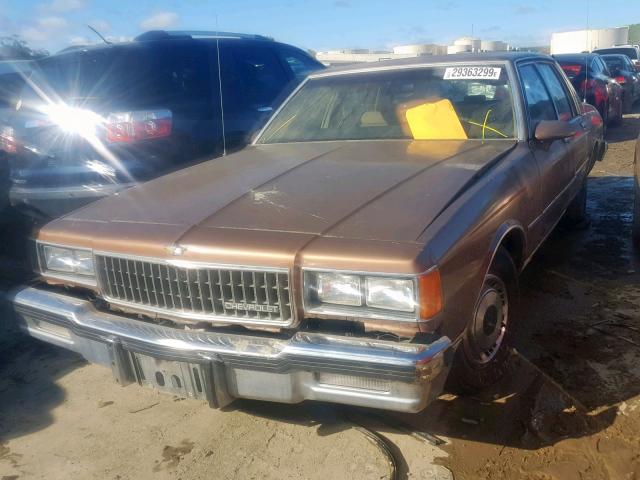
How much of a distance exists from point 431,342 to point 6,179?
386 centimetres

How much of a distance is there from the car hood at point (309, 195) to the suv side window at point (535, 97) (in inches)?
18.3

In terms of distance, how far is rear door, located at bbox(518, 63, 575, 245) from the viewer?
3564 mm

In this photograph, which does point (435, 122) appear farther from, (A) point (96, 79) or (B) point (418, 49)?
(B) point (418, 49)

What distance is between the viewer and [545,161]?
144 inches

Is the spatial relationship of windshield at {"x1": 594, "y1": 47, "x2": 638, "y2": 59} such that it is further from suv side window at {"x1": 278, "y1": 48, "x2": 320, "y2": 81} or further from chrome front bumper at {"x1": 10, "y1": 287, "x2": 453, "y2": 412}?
chrome front bumper at {"x1": 10, "y1": 287, "x2": 453, "y2": 412}

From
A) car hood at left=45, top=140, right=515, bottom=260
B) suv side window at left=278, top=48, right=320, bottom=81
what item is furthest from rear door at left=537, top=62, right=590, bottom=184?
suv side window at left=278, top=48, right=320, bottom=81

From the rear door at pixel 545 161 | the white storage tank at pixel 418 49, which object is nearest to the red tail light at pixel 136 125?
the rear door at pixel 545 161

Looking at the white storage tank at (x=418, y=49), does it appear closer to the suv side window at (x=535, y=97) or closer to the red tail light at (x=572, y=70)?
the red tail light at (x=572, y=70)

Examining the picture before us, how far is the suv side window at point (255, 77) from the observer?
17.6ft

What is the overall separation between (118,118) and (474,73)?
7.98 feet

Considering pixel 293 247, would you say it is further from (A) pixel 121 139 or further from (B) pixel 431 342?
(A) pixel 121 139

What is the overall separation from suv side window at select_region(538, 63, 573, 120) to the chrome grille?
3.05 m

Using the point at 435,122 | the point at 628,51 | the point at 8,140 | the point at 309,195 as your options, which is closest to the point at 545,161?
the point at 435,122

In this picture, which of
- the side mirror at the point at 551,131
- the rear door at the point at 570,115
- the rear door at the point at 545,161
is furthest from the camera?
the rear door at the point at 570,115
